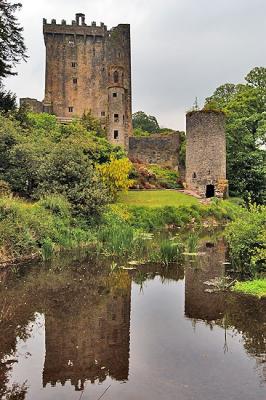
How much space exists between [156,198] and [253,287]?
22.3m

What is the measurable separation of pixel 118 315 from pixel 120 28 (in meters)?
58.7

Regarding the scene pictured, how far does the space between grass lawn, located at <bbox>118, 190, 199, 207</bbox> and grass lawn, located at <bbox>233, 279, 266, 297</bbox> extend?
19283mm

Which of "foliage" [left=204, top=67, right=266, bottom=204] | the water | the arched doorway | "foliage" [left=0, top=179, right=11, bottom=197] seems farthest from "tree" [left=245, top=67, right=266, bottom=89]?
the water

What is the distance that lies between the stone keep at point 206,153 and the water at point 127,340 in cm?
2859

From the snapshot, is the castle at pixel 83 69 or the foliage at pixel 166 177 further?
the castle at pixel 83 69

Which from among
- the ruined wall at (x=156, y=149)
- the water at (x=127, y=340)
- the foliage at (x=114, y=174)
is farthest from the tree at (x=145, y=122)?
the water at (x=127, y=340)

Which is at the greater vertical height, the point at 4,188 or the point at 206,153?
the point at 206,153

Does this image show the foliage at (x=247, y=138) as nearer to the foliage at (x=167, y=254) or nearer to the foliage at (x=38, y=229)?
the foliage at (x=38, y=229)

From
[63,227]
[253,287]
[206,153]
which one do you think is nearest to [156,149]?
[206,153]

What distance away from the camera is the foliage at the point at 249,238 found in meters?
14.4

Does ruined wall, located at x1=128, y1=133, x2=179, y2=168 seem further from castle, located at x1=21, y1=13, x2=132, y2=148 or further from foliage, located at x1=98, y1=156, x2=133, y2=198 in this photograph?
foliage, located at x1=98, y1=156, x2=133, y2=198

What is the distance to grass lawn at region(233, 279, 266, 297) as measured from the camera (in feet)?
40.4

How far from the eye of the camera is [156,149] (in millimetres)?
51375

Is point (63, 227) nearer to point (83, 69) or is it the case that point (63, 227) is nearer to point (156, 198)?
point (156, 198)
